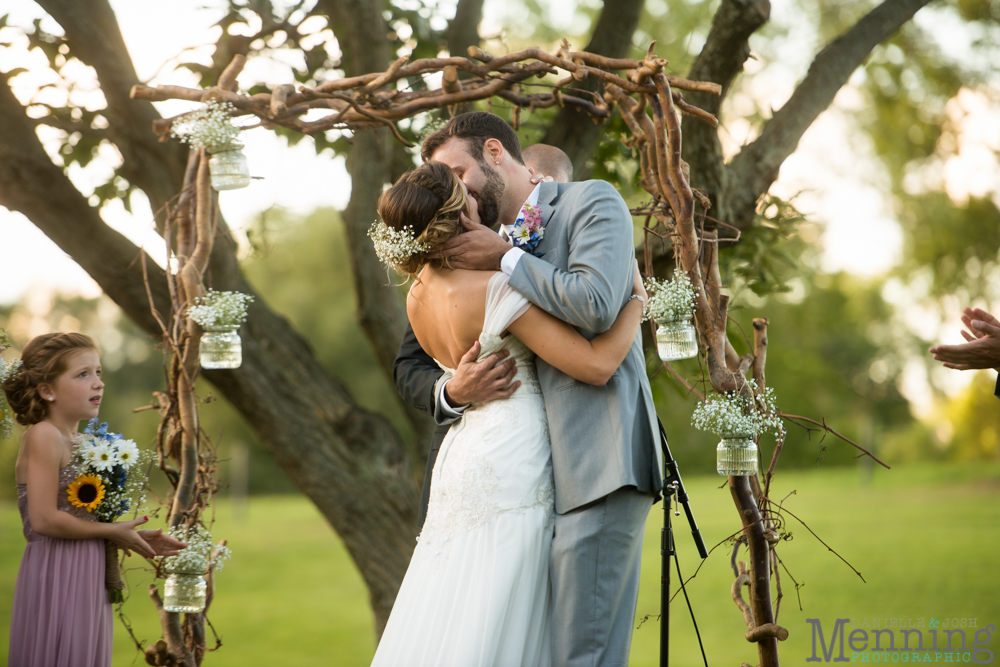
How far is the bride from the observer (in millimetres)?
2162

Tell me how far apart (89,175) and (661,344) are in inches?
153

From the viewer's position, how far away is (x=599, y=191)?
7.47ft

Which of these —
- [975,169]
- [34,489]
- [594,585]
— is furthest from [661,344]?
[975,169]

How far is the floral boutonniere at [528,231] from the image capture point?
235 centimetres

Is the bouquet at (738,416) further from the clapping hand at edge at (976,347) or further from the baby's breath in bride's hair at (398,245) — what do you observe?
the baby's breath in bride's hair at (398,245)

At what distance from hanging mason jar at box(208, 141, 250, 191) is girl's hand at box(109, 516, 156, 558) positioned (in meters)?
1.32

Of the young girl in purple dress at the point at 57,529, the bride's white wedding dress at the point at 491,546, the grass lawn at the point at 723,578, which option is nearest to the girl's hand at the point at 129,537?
the young girl in purple dress at the point at 57,529

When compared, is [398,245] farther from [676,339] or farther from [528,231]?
[676,339]

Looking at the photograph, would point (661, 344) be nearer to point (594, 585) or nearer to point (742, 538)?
point (742, 538)

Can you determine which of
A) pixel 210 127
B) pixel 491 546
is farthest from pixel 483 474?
pixel 210 127

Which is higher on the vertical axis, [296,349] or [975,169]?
[975,169]

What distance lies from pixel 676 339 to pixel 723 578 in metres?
13.5

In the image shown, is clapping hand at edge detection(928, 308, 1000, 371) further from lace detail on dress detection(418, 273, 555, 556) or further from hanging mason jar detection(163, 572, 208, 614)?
hanging mason jar detection(163, 572, 208, 614)

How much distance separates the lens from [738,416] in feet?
8.80
